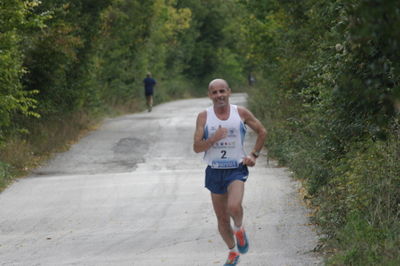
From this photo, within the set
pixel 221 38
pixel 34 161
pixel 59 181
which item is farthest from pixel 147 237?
pixel 221 38

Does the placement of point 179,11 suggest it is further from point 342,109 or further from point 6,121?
point 342,109

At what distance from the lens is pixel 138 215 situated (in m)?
11.8

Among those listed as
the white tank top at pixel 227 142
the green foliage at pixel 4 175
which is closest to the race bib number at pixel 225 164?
the white tank top at pixel 227 142

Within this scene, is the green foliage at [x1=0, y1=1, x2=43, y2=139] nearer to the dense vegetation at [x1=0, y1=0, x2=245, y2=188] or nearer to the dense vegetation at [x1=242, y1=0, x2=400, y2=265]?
the dense vegetation at [x1=0, y1=0, x2=245, y2=188]

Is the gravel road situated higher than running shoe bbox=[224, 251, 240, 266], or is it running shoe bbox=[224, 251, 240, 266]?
running shoe bbox=[224, 251, 240, 266]

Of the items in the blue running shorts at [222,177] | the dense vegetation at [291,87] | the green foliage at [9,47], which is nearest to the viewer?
the dense vegetation at [291,87]

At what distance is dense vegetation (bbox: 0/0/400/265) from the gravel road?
2.03 feet

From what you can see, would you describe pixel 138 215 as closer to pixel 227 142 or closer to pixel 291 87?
pixel 227 142

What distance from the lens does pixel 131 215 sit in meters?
11.8

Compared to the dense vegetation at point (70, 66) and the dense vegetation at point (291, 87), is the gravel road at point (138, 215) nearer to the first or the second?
the dense vegetation at point (291, 87)

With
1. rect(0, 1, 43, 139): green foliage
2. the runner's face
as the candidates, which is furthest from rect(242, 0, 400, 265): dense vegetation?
rect(0, 1, 43, 139): green foliage

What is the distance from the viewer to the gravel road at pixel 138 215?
8891mm

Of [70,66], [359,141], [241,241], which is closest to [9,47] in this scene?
[359,141]

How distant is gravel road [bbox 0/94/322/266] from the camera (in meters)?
8.89
